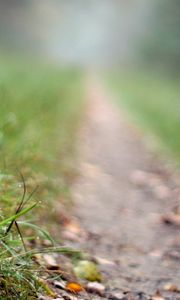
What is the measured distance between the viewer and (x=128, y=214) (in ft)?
13.7

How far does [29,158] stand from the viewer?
4.00 meters

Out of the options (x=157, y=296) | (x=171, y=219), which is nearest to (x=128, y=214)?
(x=171, y=219)

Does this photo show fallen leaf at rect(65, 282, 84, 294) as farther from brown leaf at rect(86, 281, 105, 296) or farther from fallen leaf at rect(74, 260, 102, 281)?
fallen leaf at rect(74, 260, 102, 281)

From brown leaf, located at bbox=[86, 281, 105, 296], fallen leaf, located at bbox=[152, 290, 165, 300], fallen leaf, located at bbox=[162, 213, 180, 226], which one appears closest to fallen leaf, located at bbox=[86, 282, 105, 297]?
brown leaf, located at bbox=[86, 281, 105, 296]

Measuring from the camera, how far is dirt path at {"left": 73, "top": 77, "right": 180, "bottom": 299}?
3.03 metres

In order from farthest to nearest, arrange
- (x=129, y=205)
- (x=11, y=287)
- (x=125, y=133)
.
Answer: (x=125, y=133), (x=129, y=205), (x=11, y=287)

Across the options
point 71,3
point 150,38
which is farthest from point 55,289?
point 71,3

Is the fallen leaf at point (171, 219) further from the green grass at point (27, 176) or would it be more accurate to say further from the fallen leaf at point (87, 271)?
the fallen leaf at point (87, 271)

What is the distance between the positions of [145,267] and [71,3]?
53700 millimetres

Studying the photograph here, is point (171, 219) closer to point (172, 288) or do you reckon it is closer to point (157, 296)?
point (172, 288)

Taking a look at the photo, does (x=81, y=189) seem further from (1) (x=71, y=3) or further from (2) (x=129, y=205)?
(1) (x=71, y=3)

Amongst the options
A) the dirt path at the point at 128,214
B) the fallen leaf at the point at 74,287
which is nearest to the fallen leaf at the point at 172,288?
the dirt path at the point at 128,214

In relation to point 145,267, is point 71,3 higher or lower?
higher

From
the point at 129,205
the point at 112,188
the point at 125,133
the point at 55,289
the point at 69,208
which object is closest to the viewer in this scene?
the point at 55,289
